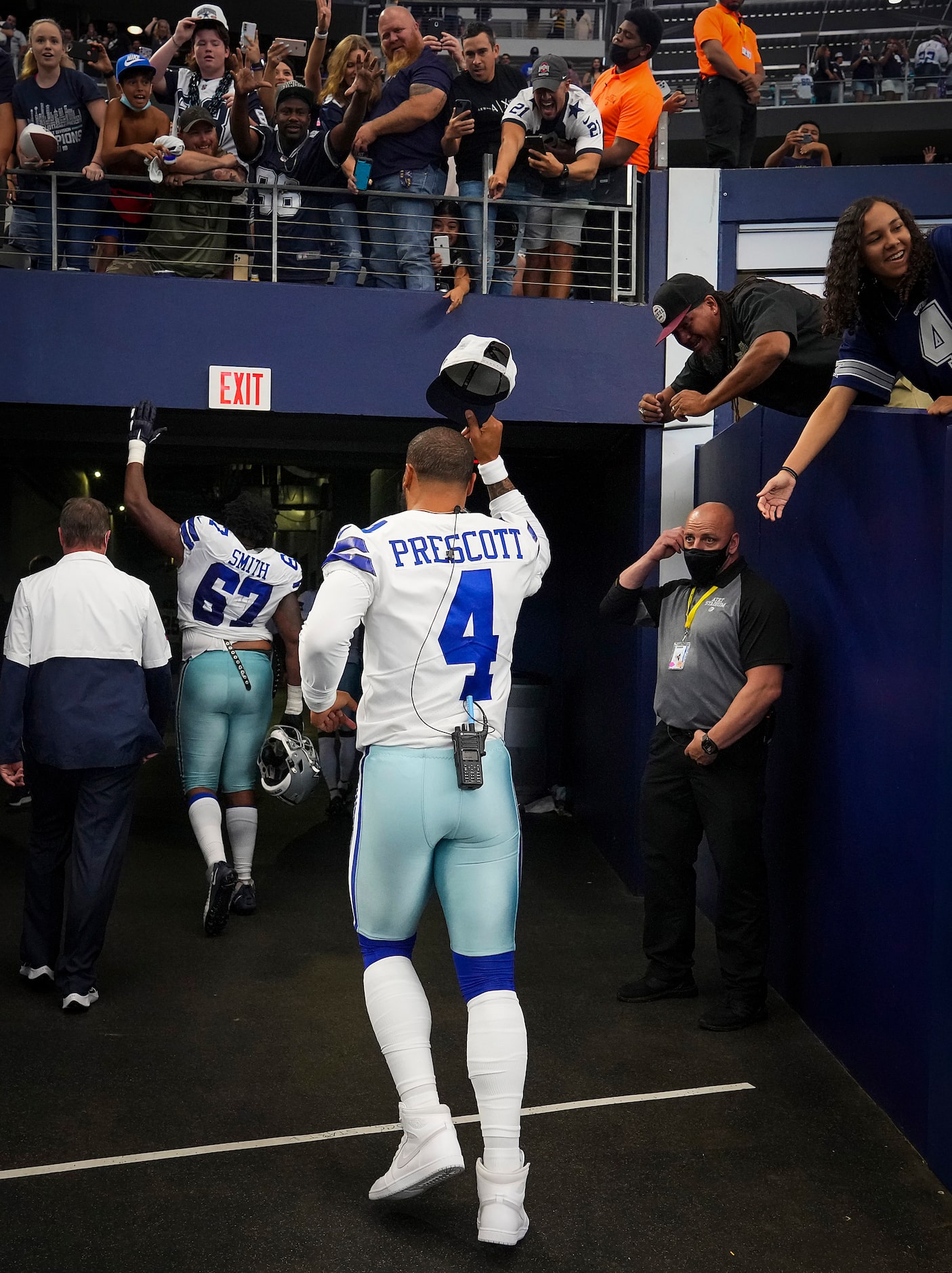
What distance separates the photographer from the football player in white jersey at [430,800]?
2918 millimetres

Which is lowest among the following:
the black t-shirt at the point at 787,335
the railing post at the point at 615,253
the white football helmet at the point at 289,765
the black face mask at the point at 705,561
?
the white football helmet at the point at 289,765

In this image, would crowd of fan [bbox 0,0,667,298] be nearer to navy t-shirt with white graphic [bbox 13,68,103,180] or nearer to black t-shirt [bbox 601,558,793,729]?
navy t-shirt with white graphic [bbox 13,68,103,180]

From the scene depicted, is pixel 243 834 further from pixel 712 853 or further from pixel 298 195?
pixel 298 195

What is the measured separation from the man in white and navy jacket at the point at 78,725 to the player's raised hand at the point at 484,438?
5.95 ft

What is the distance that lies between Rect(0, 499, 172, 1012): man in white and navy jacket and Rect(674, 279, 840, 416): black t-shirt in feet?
8.52

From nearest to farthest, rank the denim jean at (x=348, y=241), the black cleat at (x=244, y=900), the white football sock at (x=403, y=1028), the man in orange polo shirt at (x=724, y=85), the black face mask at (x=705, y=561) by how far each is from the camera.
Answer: the white football sock at (x=403, y=1028) < the black face mask at (x=705, y=561) < the black cleat at (x=244, y=900) < the denim jean at (x=348, y=241) < the man in orange polo shirt at (x=724, y=85)

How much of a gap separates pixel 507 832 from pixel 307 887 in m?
3.59

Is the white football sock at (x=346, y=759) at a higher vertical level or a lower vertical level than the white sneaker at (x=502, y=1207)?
higher

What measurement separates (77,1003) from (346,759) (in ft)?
13.0

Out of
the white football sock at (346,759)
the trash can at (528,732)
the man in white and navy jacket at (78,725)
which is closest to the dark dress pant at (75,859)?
the man in white and navy jacket at (78,725)

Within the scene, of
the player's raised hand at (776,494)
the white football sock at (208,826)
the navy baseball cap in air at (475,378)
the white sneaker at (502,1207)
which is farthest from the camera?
the white football sock at (208,826)

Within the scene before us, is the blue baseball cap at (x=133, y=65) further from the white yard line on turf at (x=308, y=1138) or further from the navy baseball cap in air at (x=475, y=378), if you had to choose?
the white yard line on turf at (x=308, y=1138)

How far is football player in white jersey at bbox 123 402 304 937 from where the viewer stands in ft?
18.9

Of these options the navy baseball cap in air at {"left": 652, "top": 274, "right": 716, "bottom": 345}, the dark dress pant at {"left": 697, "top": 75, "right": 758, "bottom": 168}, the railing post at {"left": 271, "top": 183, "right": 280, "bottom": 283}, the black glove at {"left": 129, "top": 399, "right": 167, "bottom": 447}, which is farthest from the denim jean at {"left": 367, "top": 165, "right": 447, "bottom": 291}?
the navy baseball cap in air at {"left": 652, "top": 274, "right": 716, "bottom": 345}
